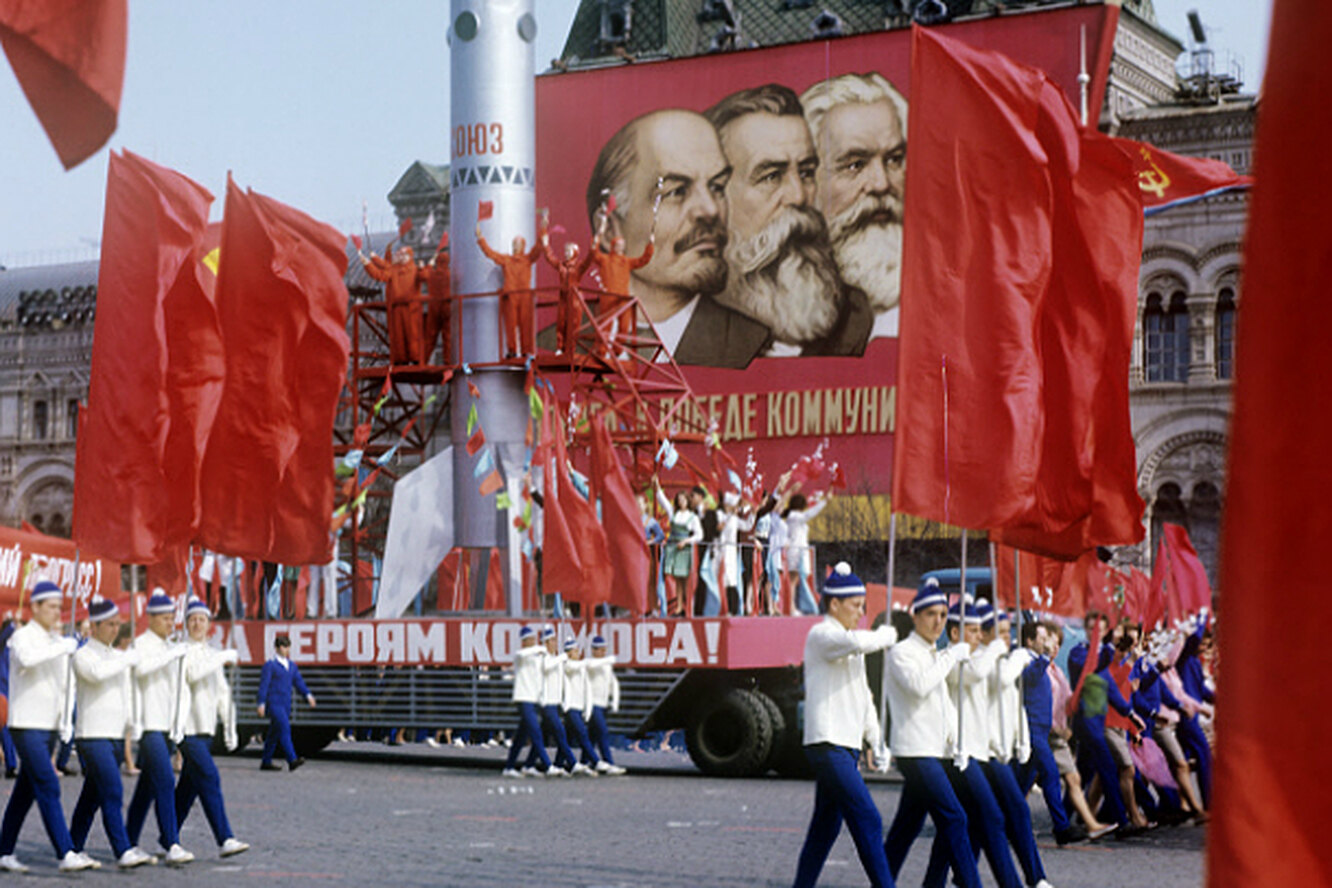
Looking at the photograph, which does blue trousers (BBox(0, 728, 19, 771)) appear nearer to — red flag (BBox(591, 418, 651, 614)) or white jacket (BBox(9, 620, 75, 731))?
red flag (BBox(591, 418, 651, 614))

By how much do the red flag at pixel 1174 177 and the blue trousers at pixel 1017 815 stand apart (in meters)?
5.62

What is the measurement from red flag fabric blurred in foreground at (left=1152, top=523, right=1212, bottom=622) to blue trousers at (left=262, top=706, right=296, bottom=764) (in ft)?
33.8

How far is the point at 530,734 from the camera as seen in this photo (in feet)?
79.5

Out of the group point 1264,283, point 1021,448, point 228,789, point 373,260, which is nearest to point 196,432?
point 228,789

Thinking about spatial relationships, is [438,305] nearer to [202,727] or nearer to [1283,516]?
[202,727]

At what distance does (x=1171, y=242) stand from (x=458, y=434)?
24001 mm

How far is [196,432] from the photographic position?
18.3 meters

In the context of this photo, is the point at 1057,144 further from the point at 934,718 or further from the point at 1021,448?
the point at 934,718

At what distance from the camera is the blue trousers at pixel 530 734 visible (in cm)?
2411

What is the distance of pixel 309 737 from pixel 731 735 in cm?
714

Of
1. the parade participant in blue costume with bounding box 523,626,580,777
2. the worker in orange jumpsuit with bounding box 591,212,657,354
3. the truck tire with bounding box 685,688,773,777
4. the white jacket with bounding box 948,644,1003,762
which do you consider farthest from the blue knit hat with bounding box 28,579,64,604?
the worker in orange jumpsuit with bounding box 591,212,657,354

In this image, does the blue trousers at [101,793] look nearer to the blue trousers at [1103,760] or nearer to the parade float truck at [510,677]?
the blue trousers at [1103,760]

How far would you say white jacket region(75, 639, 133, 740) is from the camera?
13469 millimetres

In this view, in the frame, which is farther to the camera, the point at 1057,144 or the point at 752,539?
the point at 752,539
